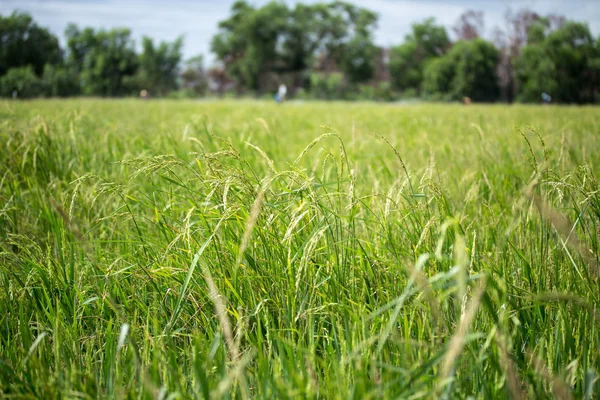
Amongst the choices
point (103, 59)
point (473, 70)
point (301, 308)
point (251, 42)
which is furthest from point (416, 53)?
point (301, 308)

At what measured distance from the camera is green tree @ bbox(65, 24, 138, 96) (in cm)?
5862

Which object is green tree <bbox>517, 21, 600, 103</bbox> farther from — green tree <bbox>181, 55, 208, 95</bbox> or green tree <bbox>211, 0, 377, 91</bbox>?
green tree <bbox>181, 55, 208, 95</bbox>

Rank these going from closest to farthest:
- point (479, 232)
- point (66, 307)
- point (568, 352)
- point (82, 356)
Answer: point (568, 352) → point (82, 356) → point (66, 307) → point (479, 232)

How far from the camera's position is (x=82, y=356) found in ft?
4.84

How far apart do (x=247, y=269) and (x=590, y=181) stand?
3.94 ft

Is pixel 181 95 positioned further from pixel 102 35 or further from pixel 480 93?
pixel 480 93

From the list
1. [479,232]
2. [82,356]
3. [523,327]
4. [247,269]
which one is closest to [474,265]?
[523,327]

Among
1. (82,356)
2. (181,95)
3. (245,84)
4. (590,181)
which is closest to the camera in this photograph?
(82,356)

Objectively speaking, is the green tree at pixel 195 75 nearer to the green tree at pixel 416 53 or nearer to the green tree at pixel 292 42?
the green tree at pixel 292 42

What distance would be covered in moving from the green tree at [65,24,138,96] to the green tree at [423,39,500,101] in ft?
127

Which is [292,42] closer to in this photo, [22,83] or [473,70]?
[473,70]

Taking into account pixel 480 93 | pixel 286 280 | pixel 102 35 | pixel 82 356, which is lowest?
pixel 82 356

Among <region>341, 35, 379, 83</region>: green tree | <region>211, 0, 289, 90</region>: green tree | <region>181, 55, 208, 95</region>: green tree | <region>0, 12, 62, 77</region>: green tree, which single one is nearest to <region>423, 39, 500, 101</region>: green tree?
<region>341, 35, 379, 83</region>: green tree

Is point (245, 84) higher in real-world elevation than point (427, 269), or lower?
higher
